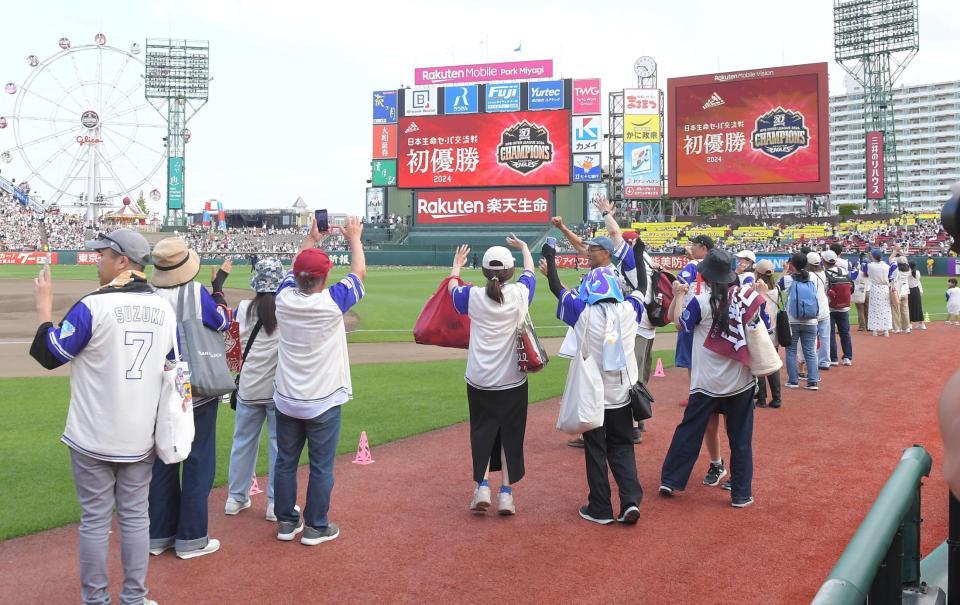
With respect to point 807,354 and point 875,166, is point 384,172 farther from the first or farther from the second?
point 807,354

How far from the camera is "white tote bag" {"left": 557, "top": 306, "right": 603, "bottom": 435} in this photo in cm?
531

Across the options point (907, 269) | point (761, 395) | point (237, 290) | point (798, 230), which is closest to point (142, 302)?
point (761, 395)

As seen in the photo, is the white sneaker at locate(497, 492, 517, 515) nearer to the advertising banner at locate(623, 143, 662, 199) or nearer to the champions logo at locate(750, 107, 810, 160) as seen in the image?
the champions logo at locate(750, 107, 810, 160)

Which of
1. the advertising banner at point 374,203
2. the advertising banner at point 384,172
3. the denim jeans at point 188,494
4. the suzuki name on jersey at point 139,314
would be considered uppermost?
the advertising banner at point 384,172

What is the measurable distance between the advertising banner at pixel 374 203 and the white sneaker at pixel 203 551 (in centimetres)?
7134

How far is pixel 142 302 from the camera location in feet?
12.7

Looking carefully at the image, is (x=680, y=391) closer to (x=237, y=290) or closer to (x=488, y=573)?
(x=488, y=573)

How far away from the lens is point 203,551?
488 cm

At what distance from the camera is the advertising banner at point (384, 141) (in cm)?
7288

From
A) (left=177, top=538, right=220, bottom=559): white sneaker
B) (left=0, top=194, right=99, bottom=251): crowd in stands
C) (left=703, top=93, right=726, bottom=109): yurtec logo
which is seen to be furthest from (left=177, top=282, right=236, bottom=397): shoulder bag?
(left=0, top=194, right=99, bottom=251): crowd in stands

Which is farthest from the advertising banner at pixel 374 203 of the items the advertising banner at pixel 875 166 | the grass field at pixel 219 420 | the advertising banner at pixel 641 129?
the grass field at pixel 219 420

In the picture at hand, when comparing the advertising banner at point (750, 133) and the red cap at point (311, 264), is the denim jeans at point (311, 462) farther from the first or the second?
the advertising banner at point (750, 133)

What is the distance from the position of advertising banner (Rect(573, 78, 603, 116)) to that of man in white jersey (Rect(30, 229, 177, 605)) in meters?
63.3

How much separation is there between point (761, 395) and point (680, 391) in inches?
51.5
